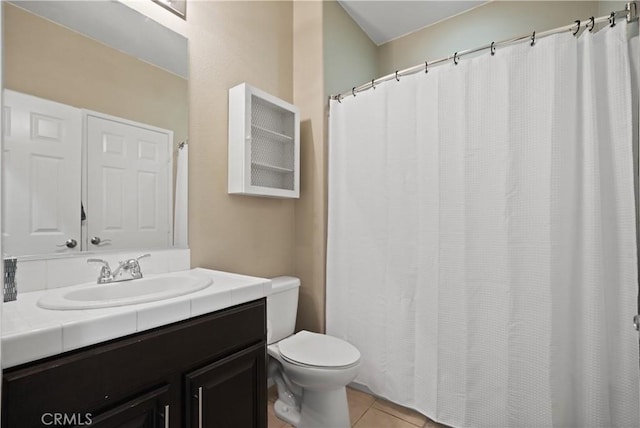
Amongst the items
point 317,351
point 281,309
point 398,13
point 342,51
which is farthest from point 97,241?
point 398,13

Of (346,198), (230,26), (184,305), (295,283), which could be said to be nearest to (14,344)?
(184,305)

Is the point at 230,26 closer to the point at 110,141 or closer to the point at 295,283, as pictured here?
the point at 110,141

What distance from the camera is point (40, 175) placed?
1126 mm

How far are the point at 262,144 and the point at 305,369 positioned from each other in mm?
1246

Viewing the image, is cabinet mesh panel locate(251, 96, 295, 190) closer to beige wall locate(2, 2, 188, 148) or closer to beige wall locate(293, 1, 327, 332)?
beige wall locate(293, 1, 327, 332)

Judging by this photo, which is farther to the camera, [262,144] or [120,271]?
[262,144]

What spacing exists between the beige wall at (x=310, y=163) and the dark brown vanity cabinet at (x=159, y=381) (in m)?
0.89

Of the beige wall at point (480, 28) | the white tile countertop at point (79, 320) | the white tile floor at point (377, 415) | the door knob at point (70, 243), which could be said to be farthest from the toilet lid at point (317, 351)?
the beige wall at point (480, 28)

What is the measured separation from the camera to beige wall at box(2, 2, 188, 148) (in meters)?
1.10

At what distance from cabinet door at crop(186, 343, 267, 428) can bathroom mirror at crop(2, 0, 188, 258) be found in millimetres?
671

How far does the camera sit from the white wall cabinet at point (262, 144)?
1.71 meters

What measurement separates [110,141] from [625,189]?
2.09m

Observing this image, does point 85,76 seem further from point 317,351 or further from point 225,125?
point 317,351

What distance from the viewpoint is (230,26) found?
5.91 ft
